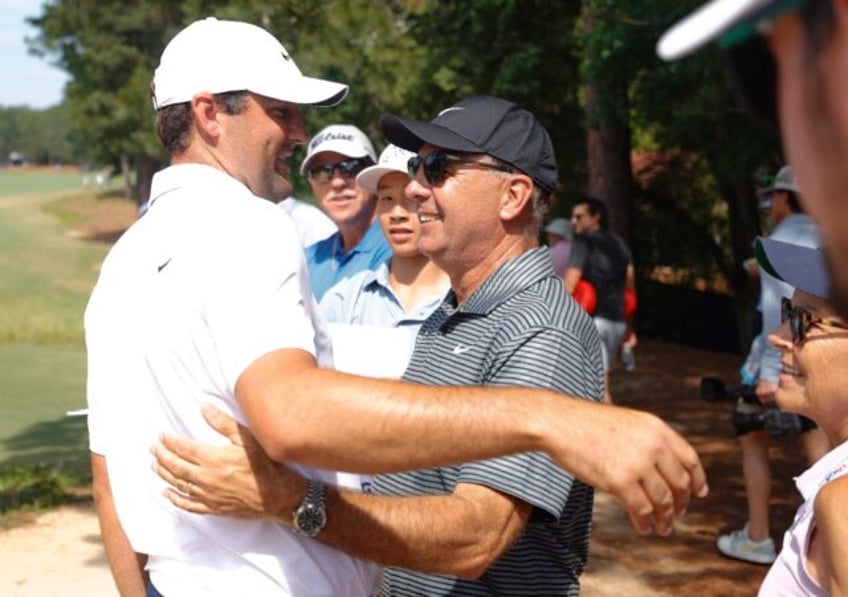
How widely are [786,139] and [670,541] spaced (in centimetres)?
644

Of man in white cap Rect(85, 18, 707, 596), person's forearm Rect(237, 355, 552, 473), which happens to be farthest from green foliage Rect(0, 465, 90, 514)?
person's forearm Rect(237, 355, 552, 473)

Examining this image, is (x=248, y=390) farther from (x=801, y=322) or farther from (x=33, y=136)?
(x=33, y=136)

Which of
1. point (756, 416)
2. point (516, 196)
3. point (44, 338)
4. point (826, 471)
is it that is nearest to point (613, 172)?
point (44, 338)

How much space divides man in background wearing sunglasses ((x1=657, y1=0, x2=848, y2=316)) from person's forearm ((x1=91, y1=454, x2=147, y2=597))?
1.99 m

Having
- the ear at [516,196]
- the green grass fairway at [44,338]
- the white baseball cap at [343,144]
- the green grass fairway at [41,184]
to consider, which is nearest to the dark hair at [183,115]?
the ear at [516,196]

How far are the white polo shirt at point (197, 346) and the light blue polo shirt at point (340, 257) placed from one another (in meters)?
2.62

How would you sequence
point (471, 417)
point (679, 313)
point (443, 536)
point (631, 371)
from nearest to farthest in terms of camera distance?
point (471, 417), point (443, 536), point (631, 371), point (679, 313)

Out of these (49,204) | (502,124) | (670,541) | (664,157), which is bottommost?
(49,204)

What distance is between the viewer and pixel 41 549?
705cm

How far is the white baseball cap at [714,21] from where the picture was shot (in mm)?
929

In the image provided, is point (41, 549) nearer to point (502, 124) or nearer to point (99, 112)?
point (502, 124)

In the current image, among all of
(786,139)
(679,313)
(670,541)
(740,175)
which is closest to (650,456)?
(786,139)

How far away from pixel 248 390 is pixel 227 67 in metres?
0.79

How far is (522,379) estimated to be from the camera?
2461mm
